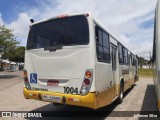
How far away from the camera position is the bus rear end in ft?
21.4

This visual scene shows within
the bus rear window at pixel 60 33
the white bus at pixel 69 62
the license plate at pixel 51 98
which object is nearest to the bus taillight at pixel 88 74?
the white bus at pixel 69 62

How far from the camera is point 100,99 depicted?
22.6ft

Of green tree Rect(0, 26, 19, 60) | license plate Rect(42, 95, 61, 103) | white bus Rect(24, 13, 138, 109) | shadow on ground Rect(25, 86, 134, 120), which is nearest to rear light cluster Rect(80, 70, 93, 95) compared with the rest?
white bus Rect(24, 13, 138, 109)

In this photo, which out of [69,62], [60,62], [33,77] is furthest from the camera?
[33,77]

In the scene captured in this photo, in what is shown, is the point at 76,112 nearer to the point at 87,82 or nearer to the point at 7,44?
the point at 87,82

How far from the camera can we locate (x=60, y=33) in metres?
7.23

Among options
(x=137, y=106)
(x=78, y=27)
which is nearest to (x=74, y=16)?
(x=78, y=27)

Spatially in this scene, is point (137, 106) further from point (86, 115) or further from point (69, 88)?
point (69, 88)

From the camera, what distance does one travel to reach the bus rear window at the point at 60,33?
22.5ft

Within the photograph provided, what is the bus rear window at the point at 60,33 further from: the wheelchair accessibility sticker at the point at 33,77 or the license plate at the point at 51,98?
the license plate at the point at 51,98

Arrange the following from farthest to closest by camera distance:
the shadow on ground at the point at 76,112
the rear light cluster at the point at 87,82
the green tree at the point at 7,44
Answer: the green tree at the point at 7,44
the shadow on ground at the point at 76,112
the rear light cluster at the point at 87,82

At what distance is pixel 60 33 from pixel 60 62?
0.92 m

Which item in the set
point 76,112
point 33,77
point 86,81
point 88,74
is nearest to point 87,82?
point 86,81

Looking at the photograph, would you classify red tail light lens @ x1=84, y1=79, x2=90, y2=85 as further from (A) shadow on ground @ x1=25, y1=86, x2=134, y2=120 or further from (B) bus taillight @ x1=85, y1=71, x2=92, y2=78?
(A) shadow on ground @ x1=25, y1=86, x2=134, y2=120
